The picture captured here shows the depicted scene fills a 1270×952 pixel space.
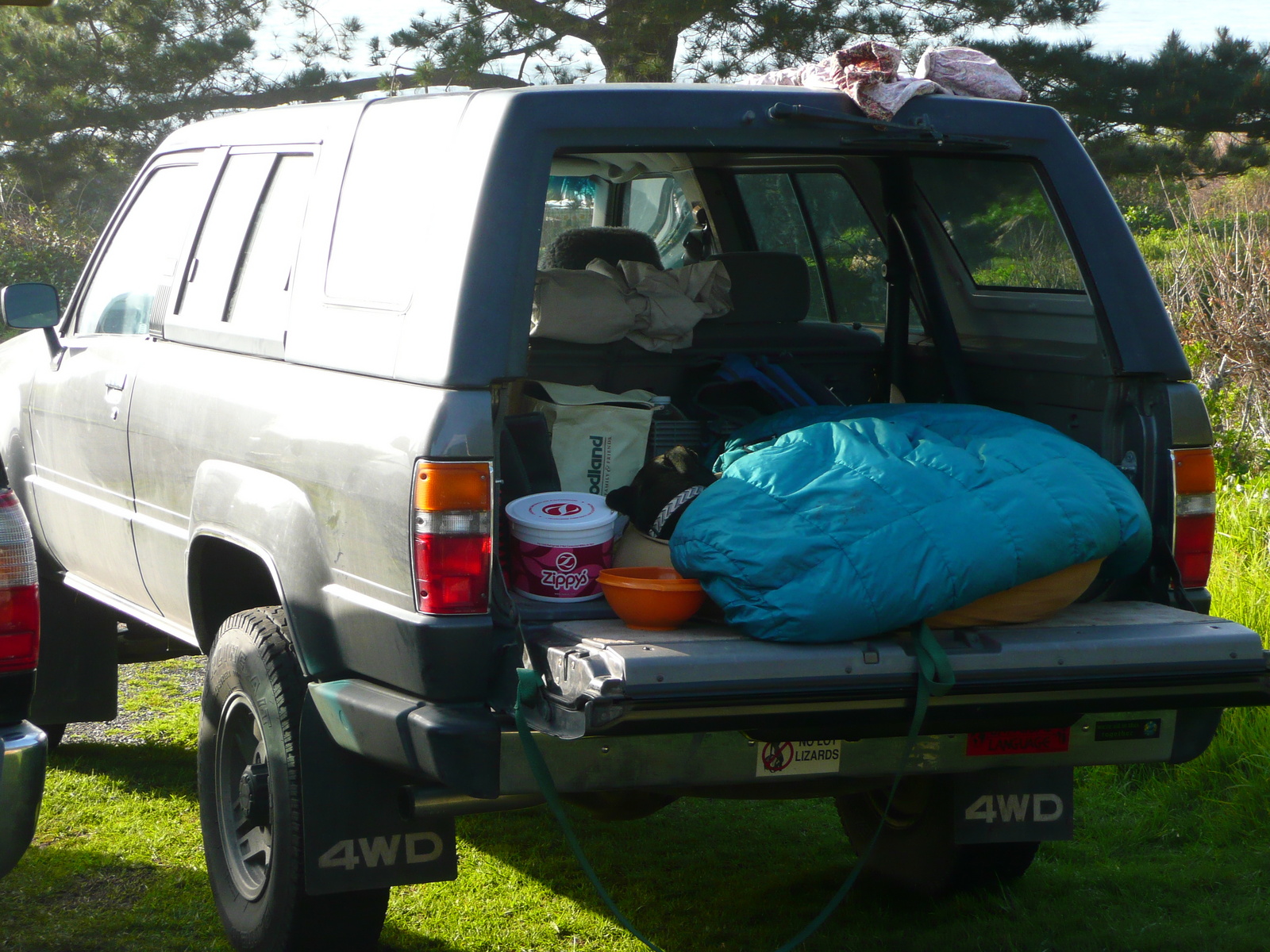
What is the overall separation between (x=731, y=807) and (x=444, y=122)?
283 cm

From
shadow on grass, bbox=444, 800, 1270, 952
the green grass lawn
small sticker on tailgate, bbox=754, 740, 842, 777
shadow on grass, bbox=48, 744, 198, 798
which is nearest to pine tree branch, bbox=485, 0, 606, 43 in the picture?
shadow on grass, bbox=48, 744, 198, 798

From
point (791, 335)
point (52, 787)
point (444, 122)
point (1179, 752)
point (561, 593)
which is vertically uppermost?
point (444, 122)

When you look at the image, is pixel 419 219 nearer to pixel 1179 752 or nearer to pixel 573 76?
pixel 1179 752

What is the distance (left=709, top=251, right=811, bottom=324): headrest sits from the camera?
469 cm

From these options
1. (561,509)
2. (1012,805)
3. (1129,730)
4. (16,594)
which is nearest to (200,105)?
(16,594)

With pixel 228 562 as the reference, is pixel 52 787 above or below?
below

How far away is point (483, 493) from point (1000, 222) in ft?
6.44

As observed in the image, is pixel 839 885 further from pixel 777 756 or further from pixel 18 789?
pixel 18 789

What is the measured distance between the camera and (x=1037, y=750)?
3.15 m

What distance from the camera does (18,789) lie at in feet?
9.73

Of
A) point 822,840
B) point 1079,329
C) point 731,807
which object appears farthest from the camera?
point 731,807

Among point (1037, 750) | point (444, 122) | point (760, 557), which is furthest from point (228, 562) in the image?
point (1037, 750)

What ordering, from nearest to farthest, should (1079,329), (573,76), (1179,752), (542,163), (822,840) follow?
(542,163), (1179,752), (1079,329), (822,840), (573,76)

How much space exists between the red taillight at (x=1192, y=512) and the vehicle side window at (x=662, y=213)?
2677mm
